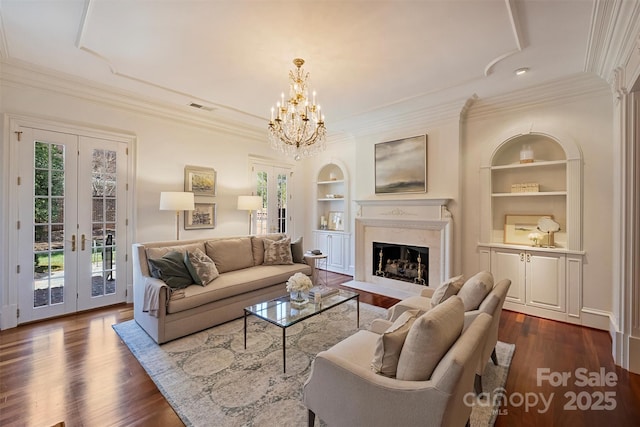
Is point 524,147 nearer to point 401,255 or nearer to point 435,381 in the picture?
point 401,255

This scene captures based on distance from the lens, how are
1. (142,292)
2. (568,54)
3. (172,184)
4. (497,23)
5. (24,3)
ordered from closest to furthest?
1. (24,3)
2. (497,23)
3. (568,54)
4. (142,292)
5. (172,184)

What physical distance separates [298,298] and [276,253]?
145 cm

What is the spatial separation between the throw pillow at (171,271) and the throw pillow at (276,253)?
124 cm

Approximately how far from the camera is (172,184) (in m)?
4.55

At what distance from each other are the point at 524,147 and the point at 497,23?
2146mm

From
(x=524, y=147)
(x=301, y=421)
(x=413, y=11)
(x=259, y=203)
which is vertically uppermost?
(x=413, y=11)

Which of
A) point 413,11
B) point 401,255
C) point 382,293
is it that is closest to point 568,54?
point 413,11

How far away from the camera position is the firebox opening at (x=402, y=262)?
462cm

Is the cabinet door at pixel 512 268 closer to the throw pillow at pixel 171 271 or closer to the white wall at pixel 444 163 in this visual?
the white wall at pixel 444 163

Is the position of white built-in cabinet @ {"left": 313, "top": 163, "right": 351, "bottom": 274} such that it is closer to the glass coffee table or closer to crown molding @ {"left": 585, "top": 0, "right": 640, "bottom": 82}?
the glass coffee table

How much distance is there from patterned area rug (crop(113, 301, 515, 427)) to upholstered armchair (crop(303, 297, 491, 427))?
51 centimetres

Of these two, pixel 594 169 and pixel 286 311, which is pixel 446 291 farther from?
pixel 594 169

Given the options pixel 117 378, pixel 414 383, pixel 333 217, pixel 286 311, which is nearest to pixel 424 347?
pixel 414 383

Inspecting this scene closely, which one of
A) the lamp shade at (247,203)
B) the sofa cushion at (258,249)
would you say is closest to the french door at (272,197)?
the lamp shade at (247,203)
